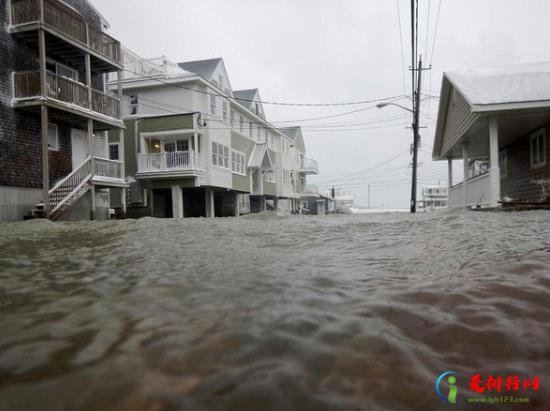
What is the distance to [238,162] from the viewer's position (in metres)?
26.3

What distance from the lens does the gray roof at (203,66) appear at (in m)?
24.9

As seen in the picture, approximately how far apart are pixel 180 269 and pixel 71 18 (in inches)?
613

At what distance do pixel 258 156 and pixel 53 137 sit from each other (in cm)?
1564

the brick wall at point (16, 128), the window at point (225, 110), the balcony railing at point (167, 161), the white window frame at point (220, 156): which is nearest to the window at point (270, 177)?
the white window frame at point (220, 156)

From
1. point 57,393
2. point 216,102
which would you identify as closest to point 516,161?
point 216,102

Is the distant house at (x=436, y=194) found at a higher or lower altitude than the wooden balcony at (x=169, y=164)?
lower

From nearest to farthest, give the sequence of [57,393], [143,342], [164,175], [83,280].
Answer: [57,393] < [143,342] < [83,280] < [164,175]

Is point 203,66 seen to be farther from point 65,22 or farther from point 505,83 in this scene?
point 505,83

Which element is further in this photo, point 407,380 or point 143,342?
point 143,342

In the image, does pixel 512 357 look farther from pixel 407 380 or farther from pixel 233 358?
pixel 233 358

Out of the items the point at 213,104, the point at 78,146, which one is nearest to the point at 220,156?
the point at 213,104

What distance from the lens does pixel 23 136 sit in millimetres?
13602

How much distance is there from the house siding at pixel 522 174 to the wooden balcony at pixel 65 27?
16329 millimetres

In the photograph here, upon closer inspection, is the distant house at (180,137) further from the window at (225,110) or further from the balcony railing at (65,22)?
the balcony railing at (65,22)
